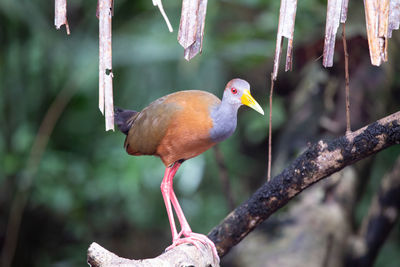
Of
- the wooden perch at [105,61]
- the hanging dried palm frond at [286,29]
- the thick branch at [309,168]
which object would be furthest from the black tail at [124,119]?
the hanging dried palm frond at [286,29]

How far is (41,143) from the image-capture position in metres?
5.84

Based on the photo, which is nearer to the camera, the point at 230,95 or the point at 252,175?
the point at 230,95

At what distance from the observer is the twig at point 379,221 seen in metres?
4.80

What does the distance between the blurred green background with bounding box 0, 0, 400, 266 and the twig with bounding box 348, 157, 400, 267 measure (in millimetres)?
1171

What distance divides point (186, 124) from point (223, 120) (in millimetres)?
269

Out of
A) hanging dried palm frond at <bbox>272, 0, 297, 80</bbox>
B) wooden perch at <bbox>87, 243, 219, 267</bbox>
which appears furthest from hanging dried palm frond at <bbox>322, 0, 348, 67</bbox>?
wooden perch at <bbox>87, 243, 219, 267</bbox>

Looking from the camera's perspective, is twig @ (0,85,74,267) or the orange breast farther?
twig @ (0,85,74,267)

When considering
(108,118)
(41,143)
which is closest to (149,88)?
(41,143)

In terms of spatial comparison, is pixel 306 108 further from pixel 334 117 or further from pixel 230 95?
pixel 230 95

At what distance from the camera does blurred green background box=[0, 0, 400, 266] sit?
248 inches

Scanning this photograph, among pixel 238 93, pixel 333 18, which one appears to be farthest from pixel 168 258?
pixel 333 18

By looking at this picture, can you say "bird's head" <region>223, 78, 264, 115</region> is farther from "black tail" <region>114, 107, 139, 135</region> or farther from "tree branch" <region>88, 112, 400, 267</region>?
"black tail" <region>114, 107, 139, 135</region>

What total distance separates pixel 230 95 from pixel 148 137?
64cm

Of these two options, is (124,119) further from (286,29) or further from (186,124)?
(286,29)
